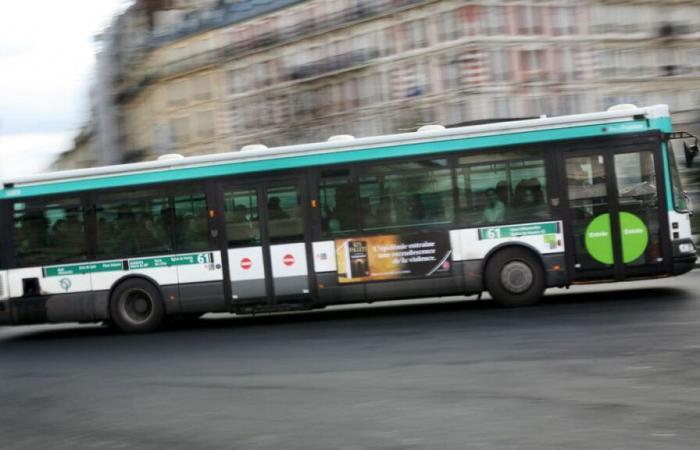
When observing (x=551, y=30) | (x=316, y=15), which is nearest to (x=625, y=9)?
(x=551, y=30)

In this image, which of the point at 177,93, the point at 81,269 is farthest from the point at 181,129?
the point at 81,269

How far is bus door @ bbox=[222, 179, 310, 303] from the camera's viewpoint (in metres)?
15.7

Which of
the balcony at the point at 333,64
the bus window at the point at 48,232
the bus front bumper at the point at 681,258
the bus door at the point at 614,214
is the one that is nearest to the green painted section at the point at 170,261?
the bus window at the point at 48,232

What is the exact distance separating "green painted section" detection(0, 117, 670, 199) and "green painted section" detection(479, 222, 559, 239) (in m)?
1.29

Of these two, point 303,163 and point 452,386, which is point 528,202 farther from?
point 452,386

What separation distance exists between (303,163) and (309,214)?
0.83 metres

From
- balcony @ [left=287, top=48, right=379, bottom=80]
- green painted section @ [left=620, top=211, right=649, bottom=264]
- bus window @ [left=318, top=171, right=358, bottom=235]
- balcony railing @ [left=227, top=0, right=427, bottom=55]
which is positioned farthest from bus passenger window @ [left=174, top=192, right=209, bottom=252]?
balcony @ [left=287, top=48, right=379, bottom=80]

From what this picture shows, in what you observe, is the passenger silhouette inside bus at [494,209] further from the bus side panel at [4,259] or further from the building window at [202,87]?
the building window at [202,87]

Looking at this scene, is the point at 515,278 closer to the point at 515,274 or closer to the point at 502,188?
the point at 515,274

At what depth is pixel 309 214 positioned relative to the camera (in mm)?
15766

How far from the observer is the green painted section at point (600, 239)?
48.5 ft

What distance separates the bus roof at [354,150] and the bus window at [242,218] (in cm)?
41

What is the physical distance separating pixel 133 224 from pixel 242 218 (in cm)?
195

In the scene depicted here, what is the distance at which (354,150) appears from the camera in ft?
51.8
